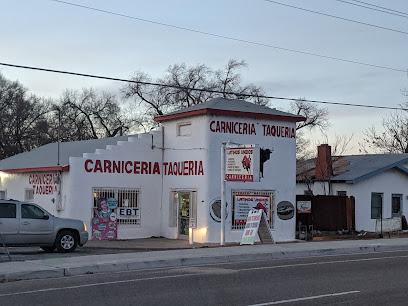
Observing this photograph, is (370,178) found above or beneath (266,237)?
above

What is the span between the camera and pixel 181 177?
89.0 feet

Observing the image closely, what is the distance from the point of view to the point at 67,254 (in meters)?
19.7

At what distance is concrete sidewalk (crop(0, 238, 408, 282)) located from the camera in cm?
1458

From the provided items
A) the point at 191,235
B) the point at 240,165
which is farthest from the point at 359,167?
the point at 240,165

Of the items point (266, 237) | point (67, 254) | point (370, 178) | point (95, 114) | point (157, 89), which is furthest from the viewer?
point (95, 114)

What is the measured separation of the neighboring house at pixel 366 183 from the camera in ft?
109

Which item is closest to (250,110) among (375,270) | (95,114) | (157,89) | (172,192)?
(172,192)

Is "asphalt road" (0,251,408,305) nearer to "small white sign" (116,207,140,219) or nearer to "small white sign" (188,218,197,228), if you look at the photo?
"small white sign" (188,218,197,228)

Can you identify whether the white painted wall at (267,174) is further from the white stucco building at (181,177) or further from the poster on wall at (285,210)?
the poster on wall at (285,210)

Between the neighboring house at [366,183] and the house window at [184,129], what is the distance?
9769 millimetres

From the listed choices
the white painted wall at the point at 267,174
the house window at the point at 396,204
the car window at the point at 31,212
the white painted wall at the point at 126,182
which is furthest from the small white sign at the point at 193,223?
the house window at the point at 396,204

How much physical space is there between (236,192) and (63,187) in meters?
6.98

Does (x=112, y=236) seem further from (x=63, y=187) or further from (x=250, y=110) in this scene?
(x=250, y=110)

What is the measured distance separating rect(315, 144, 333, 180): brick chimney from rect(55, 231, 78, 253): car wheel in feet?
55.5
